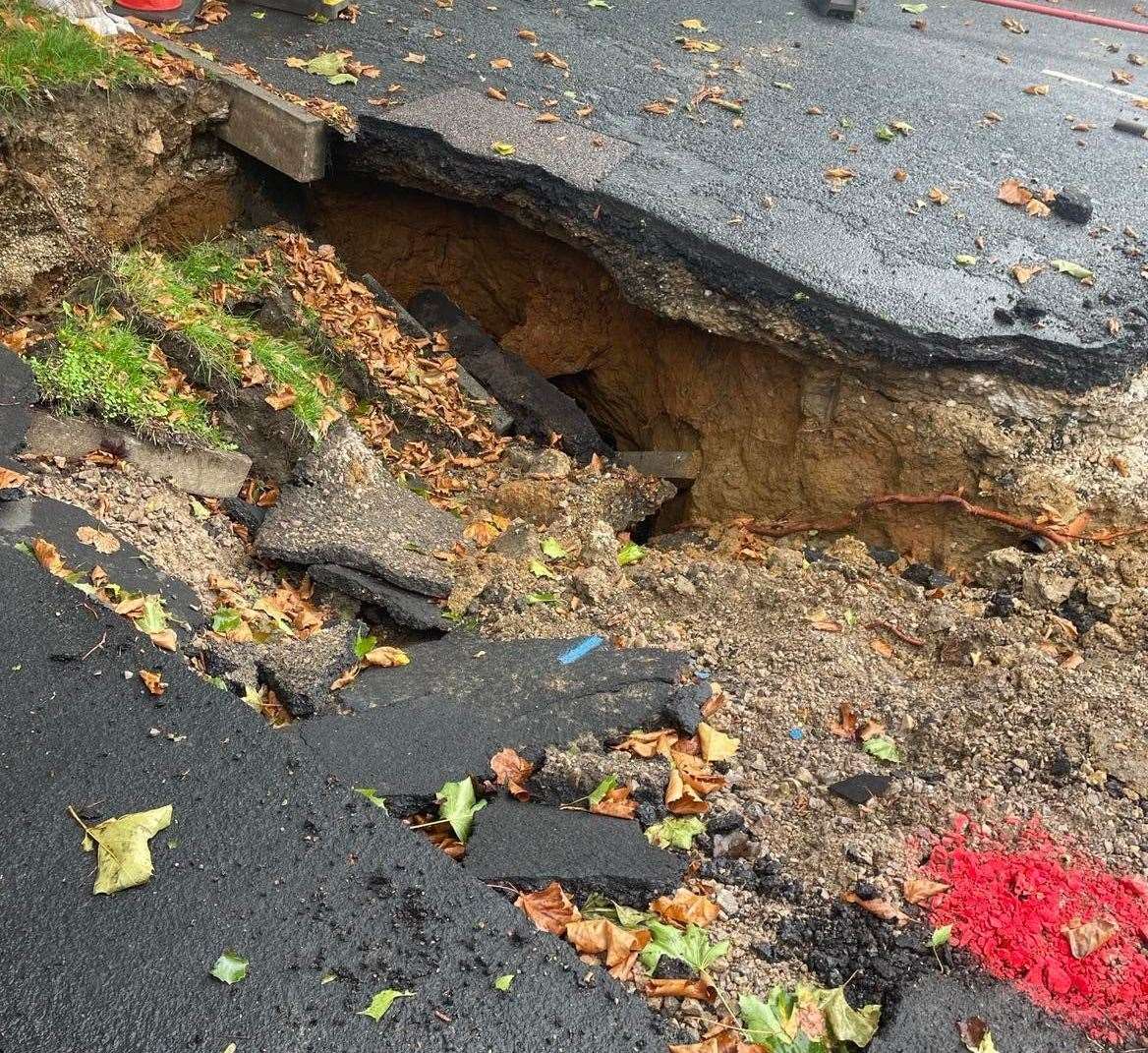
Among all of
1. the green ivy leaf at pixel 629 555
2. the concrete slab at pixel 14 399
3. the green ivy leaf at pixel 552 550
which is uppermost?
the concrete slab at pixel 14 399

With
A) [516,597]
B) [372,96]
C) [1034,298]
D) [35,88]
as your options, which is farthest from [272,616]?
[1034,298]

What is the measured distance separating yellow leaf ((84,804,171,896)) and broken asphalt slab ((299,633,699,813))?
51cm

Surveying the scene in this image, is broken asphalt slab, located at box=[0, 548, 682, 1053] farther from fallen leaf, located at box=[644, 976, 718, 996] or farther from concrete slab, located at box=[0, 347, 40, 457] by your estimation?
concrete slab, located at box=[0, 347, 40, 457]

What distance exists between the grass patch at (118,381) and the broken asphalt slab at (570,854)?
233cm

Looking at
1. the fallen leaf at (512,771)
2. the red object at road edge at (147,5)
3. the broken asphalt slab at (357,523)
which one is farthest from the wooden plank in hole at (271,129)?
the fallen leaf at (512,771)

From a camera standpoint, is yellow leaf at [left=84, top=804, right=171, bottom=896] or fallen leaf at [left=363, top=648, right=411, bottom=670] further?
fallen leaf at [left=363, top=648, right=411, bottom=670]

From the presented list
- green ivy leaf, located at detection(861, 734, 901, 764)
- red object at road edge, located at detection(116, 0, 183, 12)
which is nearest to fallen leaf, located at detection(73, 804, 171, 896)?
green ivy leaf, located at detection(861, 734, 901, 764)

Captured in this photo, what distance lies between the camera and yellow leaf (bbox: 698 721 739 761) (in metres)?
3.25

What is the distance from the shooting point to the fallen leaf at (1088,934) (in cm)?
270

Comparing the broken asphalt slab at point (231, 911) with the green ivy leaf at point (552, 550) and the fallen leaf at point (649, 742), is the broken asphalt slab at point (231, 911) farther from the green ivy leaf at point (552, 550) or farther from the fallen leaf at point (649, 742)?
the green ivy leaf at point (552, 550)

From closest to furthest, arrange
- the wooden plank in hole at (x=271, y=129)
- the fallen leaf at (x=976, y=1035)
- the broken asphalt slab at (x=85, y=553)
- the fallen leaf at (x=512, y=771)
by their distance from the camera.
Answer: the fallen leaf at (x=976, y=1035), the fallen leaf at (x=512, y=771), the broken asphalt slab at (x=85, y=553), the wooden plank in hole at (x=271, y=129)

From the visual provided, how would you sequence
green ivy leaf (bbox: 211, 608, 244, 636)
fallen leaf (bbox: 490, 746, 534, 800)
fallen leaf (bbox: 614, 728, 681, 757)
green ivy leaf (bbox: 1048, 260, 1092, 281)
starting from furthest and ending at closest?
1. green ivy leaf (bbox: 1048, 260, 1092, 281)
2. green ivy leaf (bbox: 211, 608, 244, 636)
3. fallen leaf (bbox: 614, 728, 681, 757)
4. fallen leaf (bbox: 490, 746, 534, 800)

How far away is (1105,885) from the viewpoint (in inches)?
112

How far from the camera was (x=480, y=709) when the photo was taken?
333 centimetres
